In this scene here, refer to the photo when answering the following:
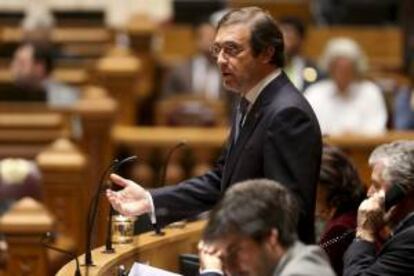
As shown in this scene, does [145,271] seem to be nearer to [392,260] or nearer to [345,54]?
[392,260]

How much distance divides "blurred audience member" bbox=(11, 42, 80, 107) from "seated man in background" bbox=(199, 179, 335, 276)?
6347 millimetres

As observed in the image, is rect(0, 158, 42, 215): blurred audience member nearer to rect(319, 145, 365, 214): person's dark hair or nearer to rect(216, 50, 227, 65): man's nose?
rect(319, 145, 365, 214): person's dark hair

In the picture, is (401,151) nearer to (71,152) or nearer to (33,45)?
(71,152)

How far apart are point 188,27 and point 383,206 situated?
785 centimetres

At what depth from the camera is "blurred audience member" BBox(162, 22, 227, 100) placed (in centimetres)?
1042

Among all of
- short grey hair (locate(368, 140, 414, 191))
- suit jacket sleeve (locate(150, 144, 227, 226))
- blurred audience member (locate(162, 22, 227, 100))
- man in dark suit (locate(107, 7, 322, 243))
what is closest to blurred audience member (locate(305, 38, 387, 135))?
blurred audience member (locate(162, 22, 227, 100))

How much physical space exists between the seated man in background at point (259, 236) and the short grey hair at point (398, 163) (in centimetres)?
104

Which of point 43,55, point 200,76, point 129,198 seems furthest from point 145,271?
point 200,76

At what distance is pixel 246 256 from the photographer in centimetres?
356

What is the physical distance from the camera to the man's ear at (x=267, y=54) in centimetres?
444

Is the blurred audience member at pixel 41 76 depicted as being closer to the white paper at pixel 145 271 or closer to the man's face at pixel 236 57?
the white paper at pixel 145 271

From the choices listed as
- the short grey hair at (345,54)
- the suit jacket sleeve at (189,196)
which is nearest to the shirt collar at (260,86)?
the suit jacket sleeve at (189,196)

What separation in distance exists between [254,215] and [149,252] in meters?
1.78

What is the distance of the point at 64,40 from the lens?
40.4 feet
